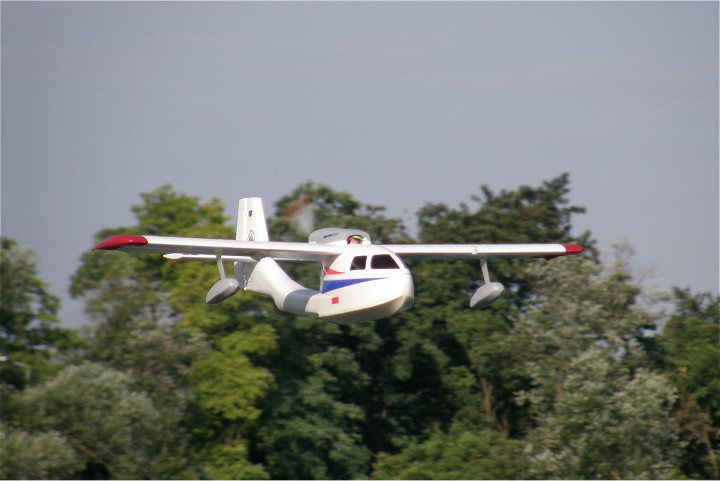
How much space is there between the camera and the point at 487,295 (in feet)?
70.9

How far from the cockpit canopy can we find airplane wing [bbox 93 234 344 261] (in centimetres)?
34

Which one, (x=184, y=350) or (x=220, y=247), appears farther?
(x=184, y=350)

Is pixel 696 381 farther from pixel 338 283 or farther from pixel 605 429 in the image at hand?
pixel 338 283

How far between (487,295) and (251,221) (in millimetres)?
7414

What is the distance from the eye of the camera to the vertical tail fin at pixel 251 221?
86.0ft

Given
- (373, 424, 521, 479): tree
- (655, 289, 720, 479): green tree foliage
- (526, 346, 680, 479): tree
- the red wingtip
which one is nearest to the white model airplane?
the red wingtip

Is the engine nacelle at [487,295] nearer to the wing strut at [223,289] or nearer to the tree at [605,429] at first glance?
the wing strut at [223,289]

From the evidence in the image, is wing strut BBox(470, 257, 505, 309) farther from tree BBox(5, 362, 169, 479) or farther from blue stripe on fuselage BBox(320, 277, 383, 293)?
tree BBox(5, 362, 169, 479)

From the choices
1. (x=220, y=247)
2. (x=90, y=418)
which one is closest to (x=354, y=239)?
(x=220, y=247)

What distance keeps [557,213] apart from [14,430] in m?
33.5

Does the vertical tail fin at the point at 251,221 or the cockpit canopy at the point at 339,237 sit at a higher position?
the vertical tail fin at the point at 251,221

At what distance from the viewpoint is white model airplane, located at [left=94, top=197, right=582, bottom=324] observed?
20.5 m

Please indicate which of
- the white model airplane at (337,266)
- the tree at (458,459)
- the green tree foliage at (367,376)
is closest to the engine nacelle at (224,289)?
the white model airplane at (337,266)

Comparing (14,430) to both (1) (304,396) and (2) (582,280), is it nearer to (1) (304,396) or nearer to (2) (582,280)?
(1) (304,396)
